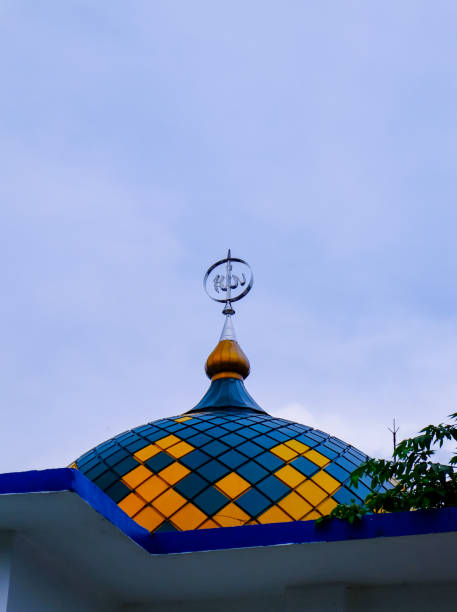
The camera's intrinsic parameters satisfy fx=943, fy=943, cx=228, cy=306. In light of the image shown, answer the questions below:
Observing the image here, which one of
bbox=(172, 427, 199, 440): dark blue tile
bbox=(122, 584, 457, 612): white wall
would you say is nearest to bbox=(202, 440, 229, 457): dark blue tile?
bbox=(172, 427, 199, 440): dark blue tile

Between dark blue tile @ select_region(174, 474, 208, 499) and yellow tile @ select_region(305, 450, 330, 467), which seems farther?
yellow tile @ select_region(305, 450, 330, 467)

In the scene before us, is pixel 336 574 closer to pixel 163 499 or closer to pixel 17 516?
pixel 17 516

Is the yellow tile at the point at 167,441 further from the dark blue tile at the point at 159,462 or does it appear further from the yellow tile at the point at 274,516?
the yellow tile at the point at 274,516

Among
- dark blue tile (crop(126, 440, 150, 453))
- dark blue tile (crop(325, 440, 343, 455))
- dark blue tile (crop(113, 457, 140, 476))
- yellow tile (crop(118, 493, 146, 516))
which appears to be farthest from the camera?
dark blue tile (crop(325, 440, 343, 455))

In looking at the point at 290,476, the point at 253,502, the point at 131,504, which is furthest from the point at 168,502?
the point at 290,476

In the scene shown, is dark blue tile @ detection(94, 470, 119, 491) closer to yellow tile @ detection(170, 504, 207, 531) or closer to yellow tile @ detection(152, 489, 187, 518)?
yellow tile @ detection(152, 489, 187, 518)

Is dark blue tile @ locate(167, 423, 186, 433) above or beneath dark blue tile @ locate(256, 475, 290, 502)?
above

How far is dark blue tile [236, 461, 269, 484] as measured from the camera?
8.34 m

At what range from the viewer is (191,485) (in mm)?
8188

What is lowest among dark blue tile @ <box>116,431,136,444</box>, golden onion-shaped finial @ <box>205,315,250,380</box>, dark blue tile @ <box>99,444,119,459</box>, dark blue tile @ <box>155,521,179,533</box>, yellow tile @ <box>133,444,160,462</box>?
dark blue tile @ <box>155,521,179,533</box>

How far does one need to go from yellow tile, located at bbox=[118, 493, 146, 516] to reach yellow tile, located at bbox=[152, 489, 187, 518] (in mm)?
139

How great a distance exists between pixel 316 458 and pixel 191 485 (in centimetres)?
143

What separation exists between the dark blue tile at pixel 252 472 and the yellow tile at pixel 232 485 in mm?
60

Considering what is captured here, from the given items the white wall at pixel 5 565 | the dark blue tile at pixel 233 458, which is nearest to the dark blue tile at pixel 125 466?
the dark blue tile at pixel 233 458
